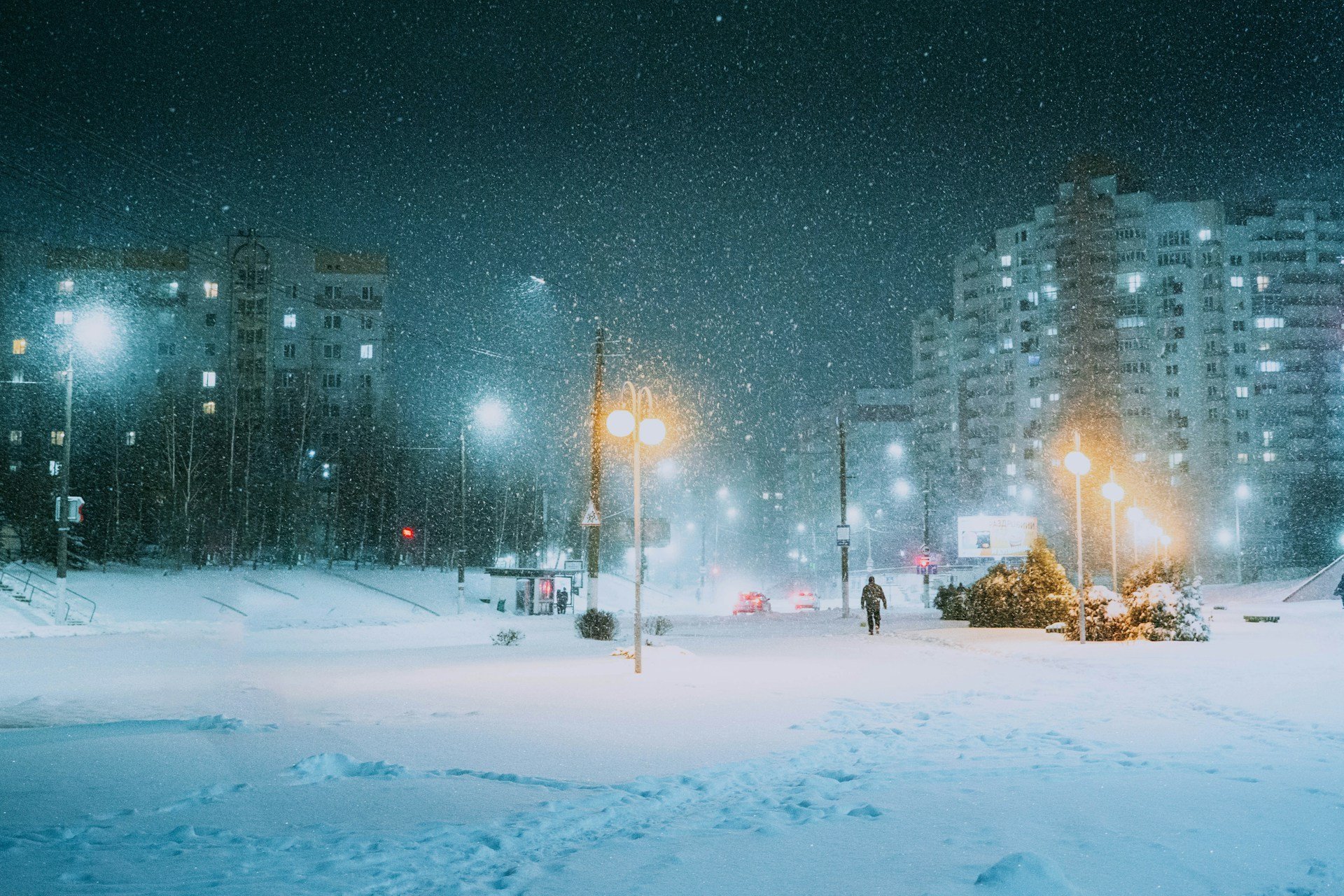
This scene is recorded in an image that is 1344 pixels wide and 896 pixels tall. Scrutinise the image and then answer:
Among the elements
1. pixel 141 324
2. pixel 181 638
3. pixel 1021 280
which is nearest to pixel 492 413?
pixel 181 638

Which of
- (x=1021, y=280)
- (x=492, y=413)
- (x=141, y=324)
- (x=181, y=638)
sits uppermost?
(x=1021, y=280)

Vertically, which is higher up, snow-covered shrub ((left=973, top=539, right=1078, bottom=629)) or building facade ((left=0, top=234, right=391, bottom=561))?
building facade ((left=0, top=234, right=391, bottom=561))

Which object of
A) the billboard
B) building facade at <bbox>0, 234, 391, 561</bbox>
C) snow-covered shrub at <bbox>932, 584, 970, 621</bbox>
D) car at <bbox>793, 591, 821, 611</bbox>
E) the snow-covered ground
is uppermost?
building facade at <bbox>0, 234, 391, 561</bbox>

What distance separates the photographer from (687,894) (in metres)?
5.07

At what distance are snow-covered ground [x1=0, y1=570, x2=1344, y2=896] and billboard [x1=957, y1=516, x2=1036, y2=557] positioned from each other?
120 ft

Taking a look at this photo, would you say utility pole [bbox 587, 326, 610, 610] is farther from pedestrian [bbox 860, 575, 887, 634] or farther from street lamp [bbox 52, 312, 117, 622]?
street lamp [bbox 52, 312, 117, 622]

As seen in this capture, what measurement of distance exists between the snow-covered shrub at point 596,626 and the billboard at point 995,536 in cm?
3225

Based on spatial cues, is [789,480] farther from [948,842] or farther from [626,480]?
[948,842]

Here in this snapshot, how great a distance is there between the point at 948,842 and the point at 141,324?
8587cm

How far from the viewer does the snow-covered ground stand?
5.43 metres

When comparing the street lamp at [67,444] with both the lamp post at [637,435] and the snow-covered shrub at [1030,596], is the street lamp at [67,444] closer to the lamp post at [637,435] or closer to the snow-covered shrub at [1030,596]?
the lamp post at [637,435]

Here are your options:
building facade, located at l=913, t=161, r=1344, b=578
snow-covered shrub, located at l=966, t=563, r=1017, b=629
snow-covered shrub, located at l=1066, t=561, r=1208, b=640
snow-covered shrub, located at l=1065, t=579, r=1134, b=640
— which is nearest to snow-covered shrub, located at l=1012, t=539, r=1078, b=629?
snow-covered shrub, located at l=966, t=563, r=1017, b=629

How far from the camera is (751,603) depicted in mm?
55906

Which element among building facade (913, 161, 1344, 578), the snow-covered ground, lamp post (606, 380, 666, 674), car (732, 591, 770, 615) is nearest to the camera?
the snow-covered ground
